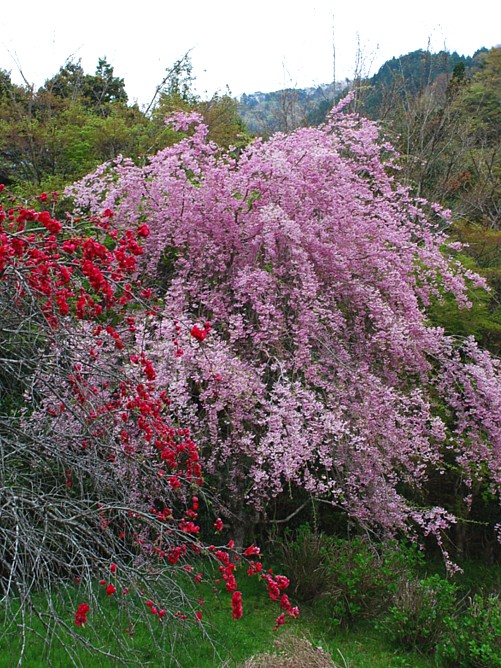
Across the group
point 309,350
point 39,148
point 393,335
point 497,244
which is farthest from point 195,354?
point 39,148

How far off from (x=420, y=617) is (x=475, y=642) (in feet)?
1.57

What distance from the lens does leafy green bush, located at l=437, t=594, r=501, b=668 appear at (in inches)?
149

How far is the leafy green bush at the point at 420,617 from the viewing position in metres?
4.25

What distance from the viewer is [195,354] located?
4027mm

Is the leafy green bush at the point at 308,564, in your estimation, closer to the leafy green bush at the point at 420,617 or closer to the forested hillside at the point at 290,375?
the forested hillside at the point at 290,375

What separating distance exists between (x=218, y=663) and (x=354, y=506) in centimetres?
171

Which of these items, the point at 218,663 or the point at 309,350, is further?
the point at 309,350

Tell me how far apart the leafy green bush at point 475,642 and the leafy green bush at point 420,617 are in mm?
102

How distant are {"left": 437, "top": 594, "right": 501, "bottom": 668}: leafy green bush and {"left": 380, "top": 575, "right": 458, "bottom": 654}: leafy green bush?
0.34ft

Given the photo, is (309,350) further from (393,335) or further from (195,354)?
(195,354)

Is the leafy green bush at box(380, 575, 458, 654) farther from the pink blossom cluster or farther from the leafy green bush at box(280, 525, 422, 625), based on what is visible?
the pink blossom cluster

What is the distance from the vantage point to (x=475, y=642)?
12.7 ft

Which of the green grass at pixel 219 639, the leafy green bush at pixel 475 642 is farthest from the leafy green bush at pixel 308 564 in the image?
A: the leafy green bush at pixel 475 642

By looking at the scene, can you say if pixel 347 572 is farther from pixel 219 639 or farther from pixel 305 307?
pixel 305 307
